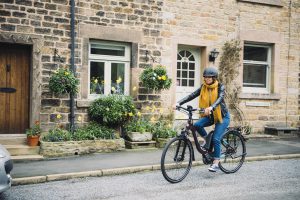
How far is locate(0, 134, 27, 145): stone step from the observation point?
9.70 meters

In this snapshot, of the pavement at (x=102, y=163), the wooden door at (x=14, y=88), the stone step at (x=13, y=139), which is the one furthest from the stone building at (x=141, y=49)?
the pavement at (x=102, y=163)

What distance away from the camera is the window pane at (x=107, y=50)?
443 inches

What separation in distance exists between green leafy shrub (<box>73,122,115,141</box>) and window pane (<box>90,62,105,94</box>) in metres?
1.11

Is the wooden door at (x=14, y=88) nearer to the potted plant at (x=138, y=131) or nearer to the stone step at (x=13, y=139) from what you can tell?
the stone step at (x=13, y=139)

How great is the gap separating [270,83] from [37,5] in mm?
8401

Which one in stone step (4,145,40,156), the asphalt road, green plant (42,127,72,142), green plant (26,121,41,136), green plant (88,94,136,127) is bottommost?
the asphalt road

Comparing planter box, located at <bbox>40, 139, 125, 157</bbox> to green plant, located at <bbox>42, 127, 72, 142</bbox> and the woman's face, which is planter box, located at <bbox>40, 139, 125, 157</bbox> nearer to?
green plant, located at <bbox>42, 127, 72, 142</bbox>

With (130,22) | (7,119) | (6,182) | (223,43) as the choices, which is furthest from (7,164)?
(223,43)

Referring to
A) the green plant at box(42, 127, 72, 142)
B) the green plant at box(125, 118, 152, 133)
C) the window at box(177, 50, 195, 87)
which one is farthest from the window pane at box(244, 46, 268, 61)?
the green plant at box(42, 127, 72, 142)

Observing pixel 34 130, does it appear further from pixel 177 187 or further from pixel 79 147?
pixel 177 187

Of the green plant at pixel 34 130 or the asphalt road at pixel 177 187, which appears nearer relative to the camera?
the asphalt road at pixel 177 187

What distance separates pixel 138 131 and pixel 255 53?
5.81m

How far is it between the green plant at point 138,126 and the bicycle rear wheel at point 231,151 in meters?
3.39

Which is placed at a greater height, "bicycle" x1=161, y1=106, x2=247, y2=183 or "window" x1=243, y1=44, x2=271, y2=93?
"window" x1=243, y1=44, x2=271, y2=93
